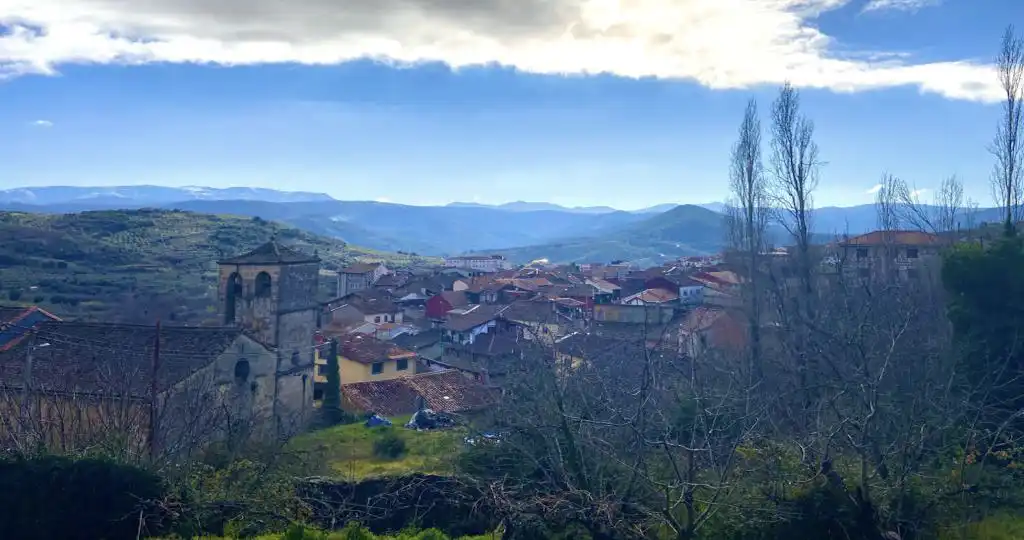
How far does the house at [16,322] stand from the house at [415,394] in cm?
1071

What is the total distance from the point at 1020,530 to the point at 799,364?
8618mm

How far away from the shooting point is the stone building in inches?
968

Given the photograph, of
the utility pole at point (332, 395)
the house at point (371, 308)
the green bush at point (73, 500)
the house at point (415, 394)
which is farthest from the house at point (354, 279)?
the green bush at point (73, 500)

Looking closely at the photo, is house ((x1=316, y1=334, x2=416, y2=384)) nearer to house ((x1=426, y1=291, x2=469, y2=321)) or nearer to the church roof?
the church roof

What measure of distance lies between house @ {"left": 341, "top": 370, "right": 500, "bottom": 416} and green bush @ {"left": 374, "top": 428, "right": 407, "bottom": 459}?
5.34 metres

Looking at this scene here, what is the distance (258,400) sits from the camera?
23.2 meters

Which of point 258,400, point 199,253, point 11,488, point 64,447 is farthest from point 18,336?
point 199,253

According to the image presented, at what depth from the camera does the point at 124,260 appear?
73.2 m

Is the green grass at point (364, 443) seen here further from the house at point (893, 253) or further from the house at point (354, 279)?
the house at point (354, 279)

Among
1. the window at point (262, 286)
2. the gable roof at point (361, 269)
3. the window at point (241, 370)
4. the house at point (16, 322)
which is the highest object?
the window at point (262, 286)

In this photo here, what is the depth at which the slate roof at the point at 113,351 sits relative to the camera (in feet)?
62.6

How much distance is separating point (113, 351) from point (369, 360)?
12.9 meters

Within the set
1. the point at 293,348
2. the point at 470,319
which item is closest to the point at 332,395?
the point at 293,348

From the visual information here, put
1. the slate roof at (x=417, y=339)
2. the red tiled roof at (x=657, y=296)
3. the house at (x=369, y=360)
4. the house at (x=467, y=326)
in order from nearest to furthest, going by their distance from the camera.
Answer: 1. the house at (x=369, y=360)
2. the slate roof at (x=417, y=339)
3. the house at (x=467, y=326)
4. the red tiled roof at (x=657, y=296)
